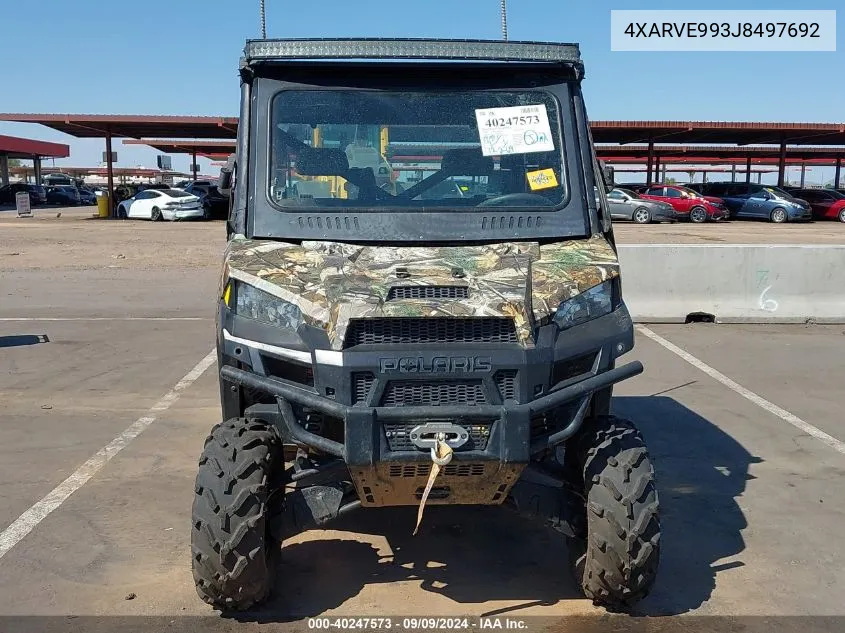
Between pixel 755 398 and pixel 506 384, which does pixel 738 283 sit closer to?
pixel 755 398

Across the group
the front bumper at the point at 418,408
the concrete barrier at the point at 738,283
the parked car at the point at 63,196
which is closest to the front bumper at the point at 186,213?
the parked car at the point at 63,196

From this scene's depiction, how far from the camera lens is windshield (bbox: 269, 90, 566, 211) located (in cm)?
441

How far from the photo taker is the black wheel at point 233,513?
12.1 feet

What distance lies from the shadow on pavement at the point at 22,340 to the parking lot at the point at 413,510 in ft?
0.11

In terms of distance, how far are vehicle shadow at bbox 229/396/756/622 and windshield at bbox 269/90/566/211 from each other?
179cm

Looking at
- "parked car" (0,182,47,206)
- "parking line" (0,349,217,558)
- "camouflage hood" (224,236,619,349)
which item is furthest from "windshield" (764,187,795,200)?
"parked car" (0,182,47,206)

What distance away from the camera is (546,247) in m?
4.25

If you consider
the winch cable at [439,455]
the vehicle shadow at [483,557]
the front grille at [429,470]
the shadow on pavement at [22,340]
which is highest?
the winch cable at [439,455]

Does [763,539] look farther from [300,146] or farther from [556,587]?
[300,146]

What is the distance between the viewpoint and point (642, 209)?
113 feet

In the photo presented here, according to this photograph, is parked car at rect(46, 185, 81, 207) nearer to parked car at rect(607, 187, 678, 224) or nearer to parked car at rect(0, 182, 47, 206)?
parked car at rect(0, 182, 47, 206)

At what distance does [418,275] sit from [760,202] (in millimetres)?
35540

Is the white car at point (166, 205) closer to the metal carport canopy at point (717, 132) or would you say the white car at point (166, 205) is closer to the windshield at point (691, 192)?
the metal carport canopy at point (717, 132)

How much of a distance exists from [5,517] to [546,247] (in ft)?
11.2
